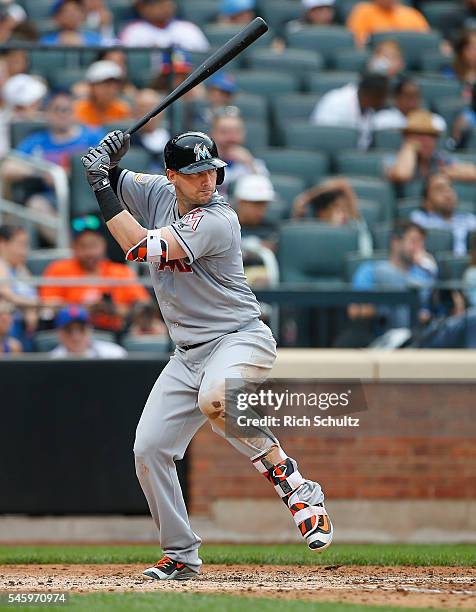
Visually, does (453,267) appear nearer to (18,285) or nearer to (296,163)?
(296,163)

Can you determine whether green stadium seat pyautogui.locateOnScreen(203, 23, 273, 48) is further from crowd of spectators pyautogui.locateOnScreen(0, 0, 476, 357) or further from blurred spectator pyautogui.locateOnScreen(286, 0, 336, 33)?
blurred spectator pyautogui.locateOnScreen(286, 0, 336, 33)

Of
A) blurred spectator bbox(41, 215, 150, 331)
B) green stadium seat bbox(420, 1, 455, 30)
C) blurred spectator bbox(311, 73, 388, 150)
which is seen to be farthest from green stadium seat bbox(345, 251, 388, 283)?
green stadium seat bbox(420, 1, 455, 30)

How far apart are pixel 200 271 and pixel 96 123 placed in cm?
501

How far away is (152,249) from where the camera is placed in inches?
213

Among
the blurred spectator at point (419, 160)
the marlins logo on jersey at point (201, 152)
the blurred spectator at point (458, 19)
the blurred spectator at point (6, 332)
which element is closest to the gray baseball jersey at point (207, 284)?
the marlins logo on jersey at point (201, 152)

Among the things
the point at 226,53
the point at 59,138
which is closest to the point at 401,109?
the point at 59,138

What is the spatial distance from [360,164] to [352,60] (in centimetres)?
198

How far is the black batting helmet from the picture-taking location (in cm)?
553

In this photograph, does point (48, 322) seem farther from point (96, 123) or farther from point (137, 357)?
point (96, 123)

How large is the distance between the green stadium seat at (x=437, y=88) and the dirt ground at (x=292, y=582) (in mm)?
7212

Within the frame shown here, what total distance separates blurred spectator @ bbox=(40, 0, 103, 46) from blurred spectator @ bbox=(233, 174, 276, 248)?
3087mm

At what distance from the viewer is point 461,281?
29.8 feet

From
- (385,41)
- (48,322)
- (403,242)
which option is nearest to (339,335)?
(403,242)

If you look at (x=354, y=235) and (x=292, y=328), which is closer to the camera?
(x=292, y=328)
